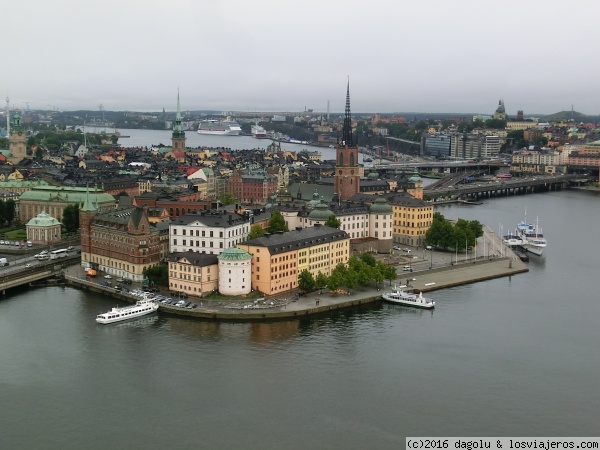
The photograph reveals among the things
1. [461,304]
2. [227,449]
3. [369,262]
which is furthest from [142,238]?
[227,449]

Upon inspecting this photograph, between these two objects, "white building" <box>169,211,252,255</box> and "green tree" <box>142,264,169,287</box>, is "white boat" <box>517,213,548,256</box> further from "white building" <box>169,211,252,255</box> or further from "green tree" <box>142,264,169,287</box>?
"green tree" <box>142,264,169,287</box>

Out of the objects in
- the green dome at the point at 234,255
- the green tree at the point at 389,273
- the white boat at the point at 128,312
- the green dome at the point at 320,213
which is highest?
the green dome at the point at 320,213

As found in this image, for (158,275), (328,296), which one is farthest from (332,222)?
(158,275)

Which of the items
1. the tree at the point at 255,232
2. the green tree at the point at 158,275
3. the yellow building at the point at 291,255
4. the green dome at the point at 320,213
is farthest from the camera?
the green dome at the point at 320,213

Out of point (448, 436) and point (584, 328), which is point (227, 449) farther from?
point (584, 328)

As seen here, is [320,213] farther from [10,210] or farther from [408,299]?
[10,210]

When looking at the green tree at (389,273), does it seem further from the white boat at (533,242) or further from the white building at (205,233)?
the white boat at (533,242)

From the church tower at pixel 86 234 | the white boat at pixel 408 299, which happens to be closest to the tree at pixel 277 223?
the church tower at pixel 86 234

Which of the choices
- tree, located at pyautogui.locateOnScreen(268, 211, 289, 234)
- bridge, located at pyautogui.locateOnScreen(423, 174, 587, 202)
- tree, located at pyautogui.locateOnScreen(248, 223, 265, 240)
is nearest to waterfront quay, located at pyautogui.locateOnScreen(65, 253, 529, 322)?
tree, located at pyautogui.locateOnScreen(248, 223, 265, 240)
